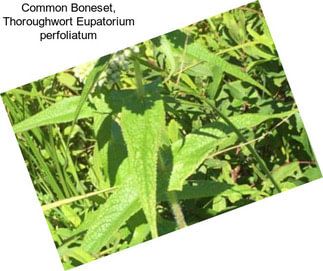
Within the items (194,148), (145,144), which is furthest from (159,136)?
(194,148)

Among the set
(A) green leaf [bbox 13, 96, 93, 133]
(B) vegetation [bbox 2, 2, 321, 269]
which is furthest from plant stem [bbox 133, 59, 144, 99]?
(A) green leaf [bbox 13, 96, 93, 133]

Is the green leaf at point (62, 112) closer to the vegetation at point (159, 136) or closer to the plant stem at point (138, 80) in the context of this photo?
the vegetation at point (159, 136)

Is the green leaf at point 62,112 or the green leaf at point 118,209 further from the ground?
the green leaf at point 62,112

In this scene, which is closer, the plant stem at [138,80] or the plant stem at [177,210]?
the plant stem at [138,80]

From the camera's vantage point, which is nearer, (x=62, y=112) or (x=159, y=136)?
(x=159, y=136)

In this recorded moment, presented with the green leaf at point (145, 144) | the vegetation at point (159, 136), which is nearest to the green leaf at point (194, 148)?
the vegetation at point (159, 136)

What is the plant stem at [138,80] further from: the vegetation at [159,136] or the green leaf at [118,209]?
the green leaf at [118,209]

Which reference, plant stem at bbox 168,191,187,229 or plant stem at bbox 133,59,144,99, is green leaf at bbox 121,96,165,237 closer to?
plant stem at bbox 133,59,144,99

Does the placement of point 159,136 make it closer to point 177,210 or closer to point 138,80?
point 138,80

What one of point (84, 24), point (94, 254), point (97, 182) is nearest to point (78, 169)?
point (97, 182)

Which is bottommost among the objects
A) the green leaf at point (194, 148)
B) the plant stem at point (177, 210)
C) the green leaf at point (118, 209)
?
the plant stem at point (177, 210)
